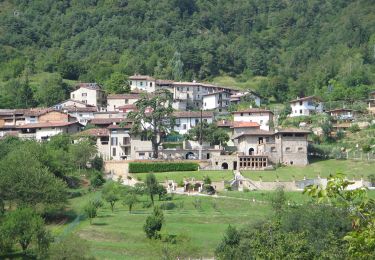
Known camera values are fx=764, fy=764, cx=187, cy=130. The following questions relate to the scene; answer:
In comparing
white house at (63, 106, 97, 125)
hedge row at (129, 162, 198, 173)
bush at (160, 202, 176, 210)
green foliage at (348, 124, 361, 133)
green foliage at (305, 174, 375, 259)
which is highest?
white house at (63, 106, 97, 125)

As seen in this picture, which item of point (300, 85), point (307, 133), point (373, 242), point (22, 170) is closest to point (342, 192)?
point (373, 242)

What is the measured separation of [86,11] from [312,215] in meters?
119

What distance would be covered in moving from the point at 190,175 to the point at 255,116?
1885cm

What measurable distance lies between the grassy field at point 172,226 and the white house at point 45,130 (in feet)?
68.4

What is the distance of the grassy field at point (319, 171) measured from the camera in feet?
226

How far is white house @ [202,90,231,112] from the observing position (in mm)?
100250

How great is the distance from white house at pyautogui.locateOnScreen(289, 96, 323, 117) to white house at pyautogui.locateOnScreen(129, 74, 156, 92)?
20.3m

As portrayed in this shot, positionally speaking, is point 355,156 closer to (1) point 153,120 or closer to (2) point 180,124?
(1) point 153,120

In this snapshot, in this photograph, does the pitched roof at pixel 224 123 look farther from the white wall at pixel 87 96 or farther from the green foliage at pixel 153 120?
the white wall at pixel 87 96

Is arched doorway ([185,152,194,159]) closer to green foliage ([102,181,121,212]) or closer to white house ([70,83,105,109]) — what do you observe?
green foliage ([102,181,121,212])

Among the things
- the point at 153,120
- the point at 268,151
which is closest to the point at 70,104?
the point at 153,120

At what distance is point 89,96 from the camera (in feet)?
329

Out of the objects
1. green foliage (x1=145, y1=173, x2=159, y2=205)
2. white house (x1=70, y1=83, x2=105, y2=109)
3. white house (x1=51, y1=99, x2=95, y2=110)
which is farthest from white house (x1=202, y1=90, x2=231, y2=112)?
green foliage (x1=145, y1=173, x2=159, y2=205)

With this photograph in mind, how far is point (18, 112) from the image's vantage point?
297ft
